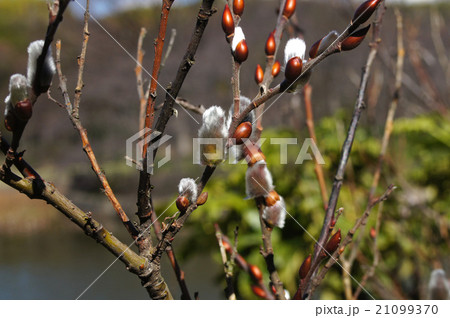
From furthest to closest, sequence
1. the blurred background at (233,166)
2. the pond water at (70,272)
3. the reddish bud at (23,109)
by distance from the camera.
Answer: the pond water at (70,272)
the blurred background at (233,166)
the reddish bud at (23,109)

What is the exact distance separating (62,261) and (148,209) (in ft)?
8.85

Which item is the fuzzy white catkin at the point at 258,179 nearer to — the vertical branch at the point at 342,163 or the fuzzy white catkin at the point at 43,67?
the vertical branch at the point at 342,163

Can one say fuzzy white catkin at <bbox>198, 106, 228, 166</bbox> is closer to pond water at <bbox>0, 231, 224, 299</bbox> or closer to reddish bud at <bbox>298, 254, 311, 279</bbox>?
reddish bud at <bbox>298, 254, 311, 279</bbox>

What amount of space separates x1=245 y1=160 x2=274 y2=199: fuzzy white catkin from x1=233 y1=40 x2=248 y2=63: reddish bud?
0.10 meters

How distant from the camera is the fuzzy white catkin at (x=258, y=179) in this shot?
428mm

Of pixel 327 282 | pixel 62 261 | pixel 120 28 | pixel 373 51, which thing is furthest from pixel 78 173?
pixel 373 51

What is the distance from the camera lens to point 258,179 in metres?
0.43

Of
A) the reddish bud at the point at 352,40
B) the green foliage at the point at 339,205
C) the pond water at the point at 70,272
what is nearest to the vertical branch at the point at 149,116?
the reddish bud at the point at 352,40

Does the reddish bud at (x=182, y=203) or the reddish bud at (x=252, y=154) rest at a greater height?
the reddish bud at (x=252, y=154)

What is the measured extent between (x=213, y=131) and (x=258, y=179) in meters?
0.10

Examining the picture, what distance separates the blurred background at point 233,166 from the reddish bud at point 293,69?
216mm

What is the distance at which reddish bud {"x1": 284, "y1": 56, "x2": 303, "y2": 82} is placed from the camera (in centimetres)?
33

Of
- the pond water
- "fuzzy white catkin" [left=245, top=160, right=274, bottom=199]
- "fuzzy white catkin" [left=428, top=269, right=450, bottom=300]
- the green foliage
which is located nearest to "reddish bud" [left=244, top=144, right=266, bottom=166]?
"fuzzy white catkin" [left=245, top=160, right=274, bottom=199]

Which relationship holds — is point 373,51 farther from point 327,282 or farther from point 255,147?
point 327,282
